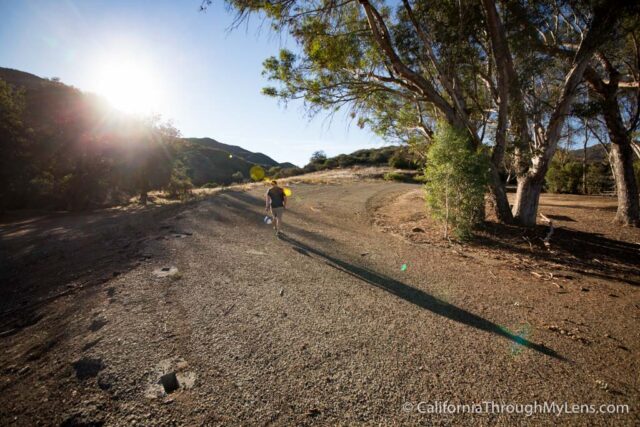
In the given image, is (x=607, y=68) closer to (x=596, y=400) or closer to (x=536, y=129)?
Answer: (x=536, y=129)

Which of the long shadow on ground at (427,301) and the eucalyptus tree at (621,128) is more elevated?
the eucalyptus tree at (621,128)

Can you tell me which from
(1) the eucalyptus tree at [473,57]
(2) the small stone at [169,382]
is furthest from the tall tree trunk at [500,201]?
(2) the small stone at [169,382]

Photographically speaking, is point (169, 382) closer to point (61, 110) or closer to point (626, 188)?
point (626, 188)

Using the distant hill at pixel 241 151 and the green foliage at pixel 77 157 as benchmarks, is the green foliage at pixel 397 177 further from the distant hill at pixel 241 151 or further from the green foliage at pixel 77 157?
the distant hill at pixel 241 151

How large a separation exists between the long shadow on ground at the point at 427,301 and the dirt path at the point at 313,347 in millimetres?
35

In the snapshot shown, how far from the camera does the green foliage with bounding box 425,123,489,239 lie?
28.3ft

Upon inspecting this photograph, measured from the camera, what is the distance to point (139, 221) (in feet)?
33.9

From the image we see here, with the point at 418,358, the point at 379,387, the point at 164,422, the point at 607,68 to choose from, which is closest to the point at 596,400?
the point at 418,358

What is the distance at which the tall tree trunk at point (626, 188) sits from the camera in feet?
35.2

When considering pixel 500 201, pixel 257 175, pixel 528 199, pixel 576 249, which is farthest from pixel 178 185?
pixel 257 175

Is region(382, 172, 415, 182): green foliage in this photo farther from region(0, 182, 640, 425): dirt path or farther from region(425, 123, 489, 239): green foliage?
region(0, 182, 640, 425): dirt path

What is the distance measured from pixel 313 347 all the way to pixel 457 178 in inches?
297

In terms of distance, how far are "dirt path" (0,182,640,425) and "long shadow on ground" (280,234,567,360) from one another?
1.4 inches

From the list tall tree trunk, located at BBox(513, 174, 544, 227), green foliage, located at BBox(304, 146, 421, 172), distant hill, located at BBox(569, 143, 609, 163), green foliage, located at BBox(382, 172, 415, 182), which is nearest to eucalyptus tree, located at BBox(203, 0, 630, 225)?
tall tree trunk, located at BBox(513, 174, 544, 227)
